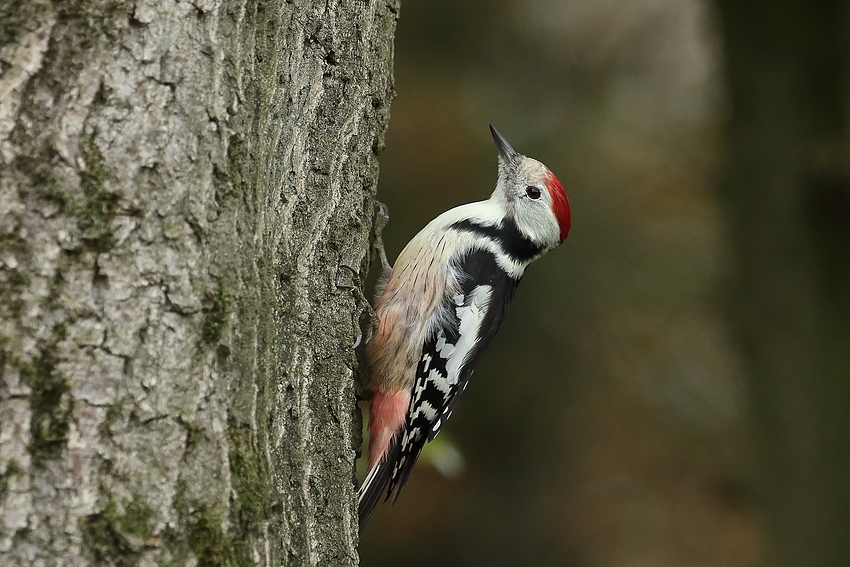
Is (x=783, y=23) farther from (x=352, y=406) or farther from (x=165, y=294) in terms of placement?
(x=165, y=294)

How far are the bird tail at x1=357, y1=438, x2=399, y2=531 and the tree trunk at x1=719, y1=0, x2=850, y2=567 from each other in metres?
1.81

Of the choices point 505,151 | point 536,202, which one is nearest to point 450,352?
point 536,202

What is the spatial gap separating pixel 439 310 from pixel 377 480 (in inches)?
25.2

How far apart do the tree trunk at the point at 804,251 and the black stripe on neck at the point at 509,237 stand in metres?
1.10

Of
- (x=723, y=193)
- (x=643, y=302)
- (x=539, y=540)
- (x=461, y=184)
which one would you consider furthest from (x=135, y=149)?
(x=539, y=540)

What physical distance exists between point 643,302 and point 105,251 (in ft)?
17.9

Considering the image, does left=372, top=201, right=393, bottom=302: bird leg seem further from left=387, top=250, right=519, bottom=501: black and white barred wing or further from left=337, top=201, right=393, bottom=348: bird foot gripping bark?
left=387, top=250, right=519, bottom=501: black and white barred wing

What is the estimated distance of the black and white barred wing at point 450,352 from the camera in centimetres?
305

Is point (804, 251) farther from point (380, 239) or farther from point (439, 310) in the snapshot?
point (380, 239)

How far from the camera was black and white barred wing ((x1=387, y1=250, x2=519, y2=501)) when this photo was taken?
3.05 m

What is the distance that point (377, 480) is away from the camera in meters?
2.98

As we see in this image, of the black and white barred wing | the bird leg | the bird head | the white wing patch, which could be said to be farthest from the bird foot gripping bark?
the bird head

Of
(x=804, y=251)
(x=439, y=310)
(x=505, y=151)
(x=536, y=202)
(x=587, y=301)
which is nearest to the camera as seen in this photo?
(x=439, y=310)

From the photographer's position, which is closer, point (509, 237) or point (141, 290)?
point (141, 290)
